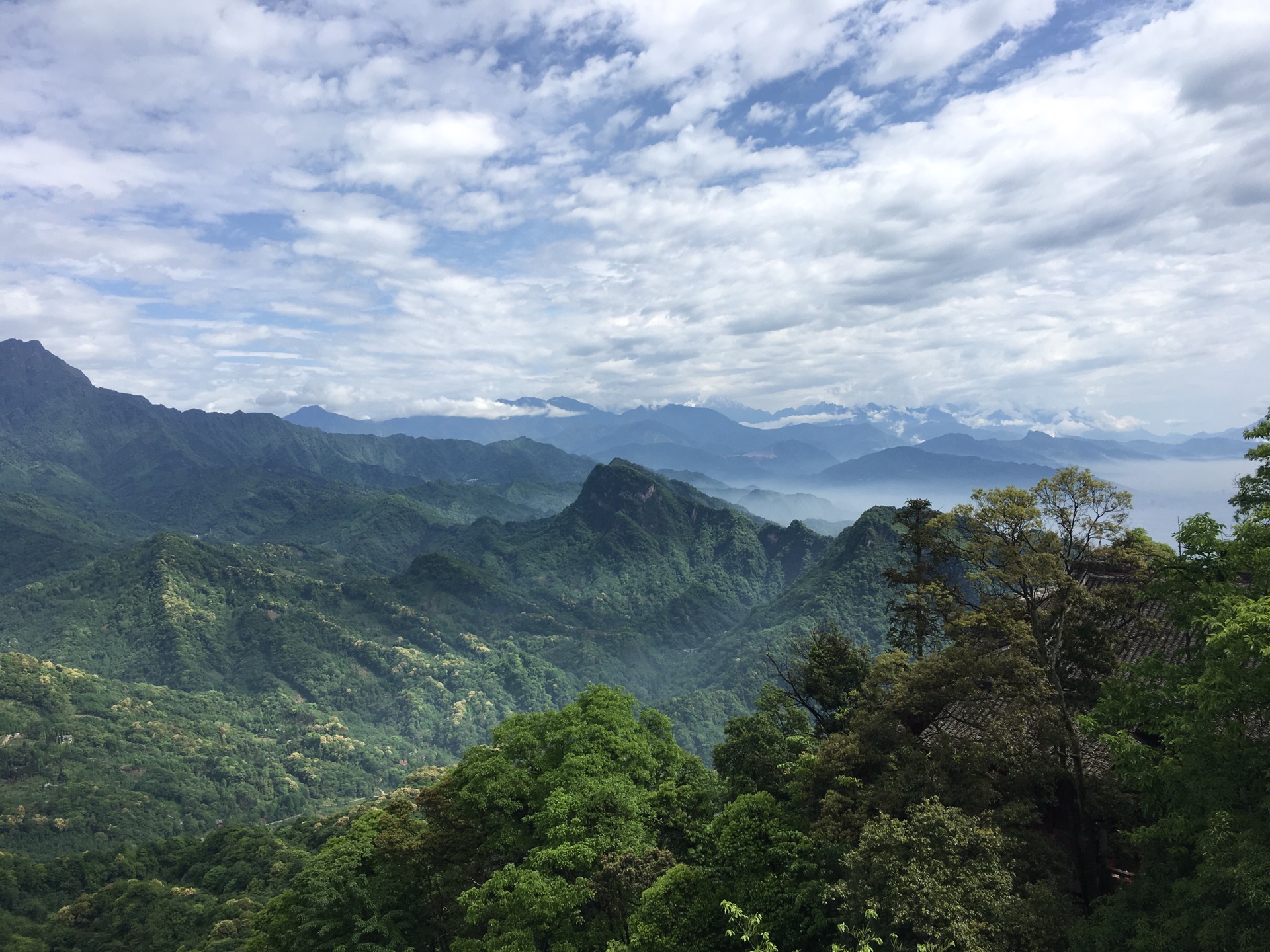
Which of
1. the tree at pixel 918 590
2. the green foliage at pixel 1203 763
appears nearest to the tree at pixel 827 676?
the tree at pixel 918 590

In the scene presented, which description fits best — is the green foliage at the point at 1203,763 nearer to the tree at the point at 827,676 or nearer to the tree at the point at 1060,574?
the tree at the point at 1060,574

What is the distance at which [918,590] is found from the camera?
35.6 m

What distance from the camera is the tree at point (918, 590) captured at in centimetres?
3497

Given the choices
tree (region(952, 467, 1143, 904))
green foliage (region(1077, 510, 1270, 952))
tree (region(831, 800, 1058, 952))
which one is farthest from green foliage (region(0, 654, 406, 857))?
green foliage (region(1077, 510, 1270, 952))

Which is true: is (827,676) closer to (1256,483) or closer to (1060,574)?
(1060,574)

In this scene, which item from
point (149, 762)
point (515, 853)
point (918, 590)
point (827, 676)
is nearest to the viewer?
point (515, 853)

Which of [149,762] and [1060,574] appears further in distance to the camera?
[149,762]

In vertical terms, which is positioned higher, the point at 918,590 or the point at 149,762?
the point at 918,590

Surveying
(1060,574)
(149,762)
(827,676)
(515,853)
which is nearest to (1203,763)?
(1060,574)

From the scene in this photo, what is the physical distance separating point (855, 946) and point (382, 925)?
1910cm

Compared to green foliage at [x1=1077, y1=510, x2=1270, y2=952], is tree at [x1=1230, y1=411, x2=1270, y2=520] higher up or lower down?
higher up

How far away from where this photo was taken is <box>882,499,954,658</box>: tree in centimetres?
3497

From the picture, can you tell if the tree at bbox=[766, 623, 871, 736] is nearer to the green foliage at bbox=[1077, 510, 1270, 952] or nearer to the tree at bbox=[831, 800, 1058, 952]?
the tree at bbox=[831, 800, 1058, 952]

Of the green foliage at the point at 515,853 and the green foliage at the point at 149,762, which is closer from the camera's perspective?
the green foliage at the point at 515,853
